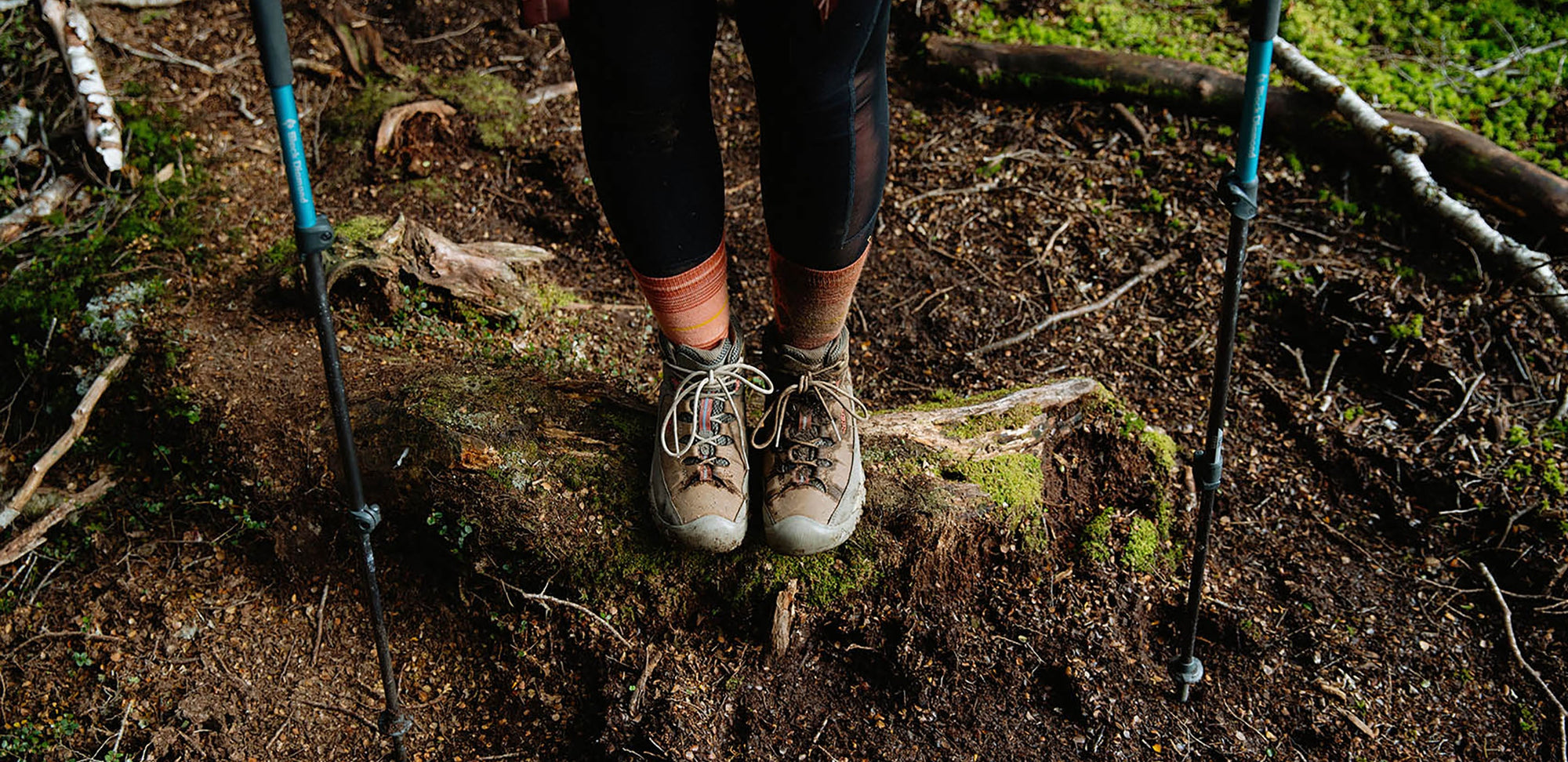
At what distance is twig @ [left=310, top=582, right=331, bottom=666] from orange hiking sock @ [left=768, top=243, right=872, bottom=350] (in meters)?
1.36

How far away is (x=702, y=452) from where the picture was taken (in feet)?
7.11

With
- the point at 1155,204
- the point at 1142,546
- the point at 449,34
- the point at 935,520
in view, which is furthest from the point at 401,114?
the point at 1142,546

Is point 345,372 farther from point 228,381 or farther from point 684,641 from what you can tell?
point 684,641

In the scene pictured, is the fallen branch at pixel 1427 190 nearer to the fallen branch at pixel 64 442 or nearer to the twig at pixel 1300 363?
the twig at pixel 1300 363

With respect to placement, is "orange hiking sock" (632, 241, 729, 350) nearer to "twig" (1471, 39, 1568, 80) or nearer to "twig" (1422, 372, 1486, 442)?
"twig" (1422, 372, 1486, 442)

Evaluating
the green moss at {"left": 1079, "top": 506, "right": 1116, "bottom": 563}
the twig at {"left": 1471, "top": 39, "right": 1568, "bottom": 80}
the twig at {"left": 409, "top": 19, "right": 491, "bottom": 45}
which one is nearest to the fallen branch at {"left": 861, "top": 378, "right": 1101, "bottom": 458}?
the green moss at {"left": 1079, "top": 506, "right": 1116, "bottom": 563}

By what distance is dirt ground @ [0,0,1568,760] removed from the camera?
2248mm

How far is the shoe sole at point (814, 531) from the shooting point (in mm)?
2117

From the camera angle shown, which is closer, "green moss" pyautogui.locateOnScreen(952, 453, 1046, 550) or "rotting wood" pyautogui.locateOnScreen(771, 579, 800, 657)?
"rotting wood" pyautogui.locateOnScreen(771, 579, 800, 657)

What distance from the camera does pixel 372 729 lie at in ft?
7.54

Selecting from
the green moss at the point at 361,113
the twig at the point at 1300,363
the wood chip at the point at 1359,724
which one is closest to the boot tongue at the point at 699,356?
the wood chip at the point at 1359,724

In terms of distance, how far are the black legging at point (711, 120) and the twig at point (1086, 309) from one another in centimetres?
138

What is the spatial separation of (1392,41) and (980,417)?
3.26 metres

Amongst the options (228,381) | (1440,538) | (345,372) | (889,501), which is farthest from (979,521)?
(228,381)
